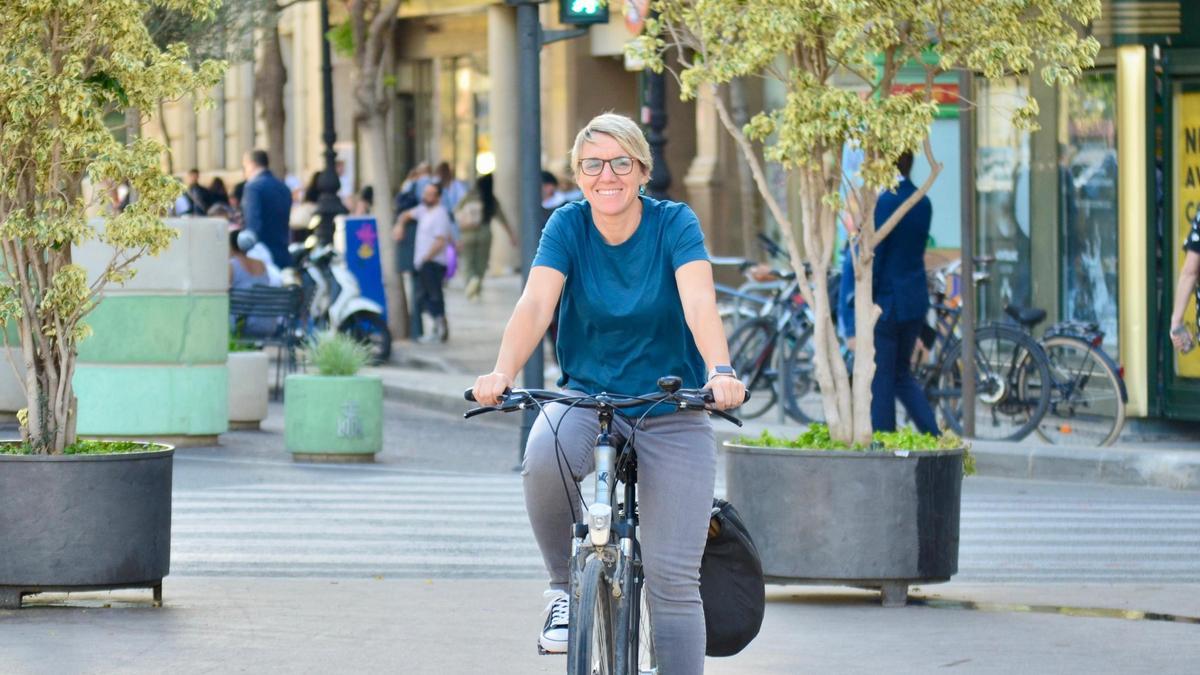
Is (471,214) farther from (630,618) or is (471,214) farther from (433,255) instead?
(630,618)

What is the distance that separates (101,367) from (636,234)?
29.3ft

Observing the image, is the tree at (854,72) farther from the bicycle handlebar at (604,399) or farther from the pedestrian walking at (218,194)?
the pedestrian walking at (218,194)

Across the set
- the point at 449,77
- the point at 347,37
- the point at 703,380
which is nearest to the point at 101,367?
the point at 703,380

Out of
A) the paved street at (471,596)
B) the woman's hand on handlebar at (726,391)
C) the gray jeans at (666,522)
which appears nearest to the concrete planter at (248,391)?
the paved street at (471,596)

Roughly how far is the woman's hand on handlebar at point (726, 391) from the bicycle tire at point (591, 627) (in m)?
0.48

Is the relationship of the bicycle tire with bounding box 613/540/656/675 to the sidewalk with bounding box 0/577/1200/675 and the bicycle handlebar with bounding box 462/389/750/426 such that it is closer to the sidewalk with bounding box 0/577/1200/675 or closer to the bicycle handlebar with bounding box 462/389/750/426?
the bicycle handlebar with bounding box 462/389/750/426

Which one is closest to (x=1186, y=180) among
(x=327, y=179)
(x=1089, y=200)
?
(x=1089, y=200)

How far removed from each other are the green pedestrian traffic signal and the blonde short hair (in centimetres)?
739

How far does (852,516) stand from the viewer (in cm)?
825

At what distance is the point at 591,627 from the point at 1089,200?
38.2 feet

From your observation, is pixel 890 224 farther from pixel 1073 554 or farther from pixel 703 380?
pixel 703 380

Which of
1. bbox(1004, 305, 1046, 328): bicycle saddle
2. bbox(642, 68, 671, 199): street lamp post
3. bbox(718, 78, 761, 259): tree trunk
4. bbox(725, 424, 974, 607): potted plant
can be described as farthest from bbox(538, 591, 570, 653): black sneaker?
bbox(718, 78, 761, 259): tree trunk

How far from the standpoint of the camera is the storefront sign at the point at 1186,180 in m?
15.1

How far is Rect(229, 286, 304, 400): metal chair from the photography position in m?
18.2
